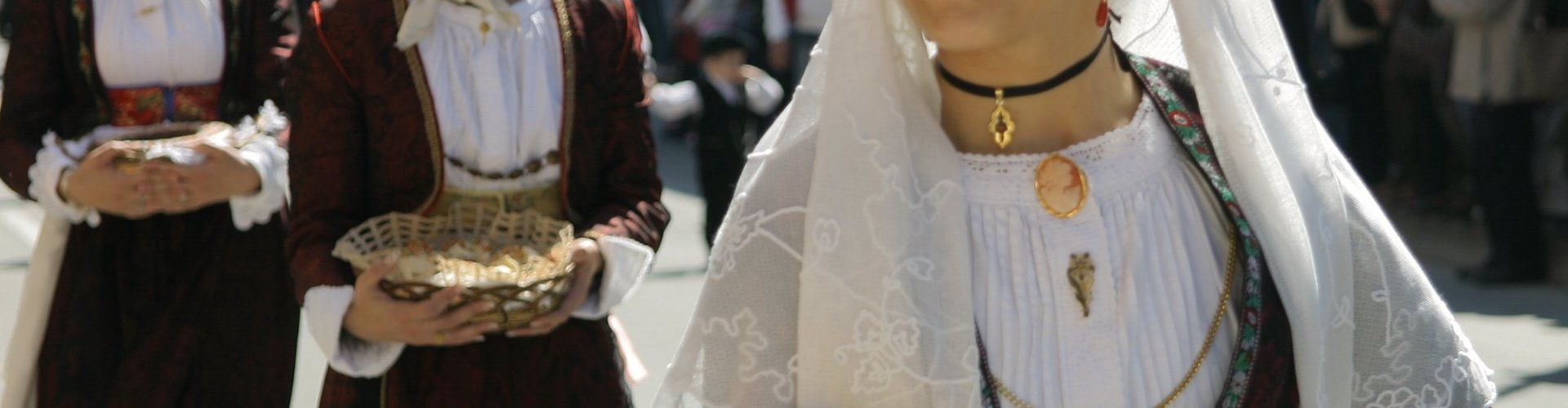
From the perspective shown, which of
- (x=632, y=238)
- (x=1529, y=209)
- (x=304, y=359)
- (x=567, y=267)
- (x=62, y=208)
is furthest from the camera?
(x=1529, y=209)

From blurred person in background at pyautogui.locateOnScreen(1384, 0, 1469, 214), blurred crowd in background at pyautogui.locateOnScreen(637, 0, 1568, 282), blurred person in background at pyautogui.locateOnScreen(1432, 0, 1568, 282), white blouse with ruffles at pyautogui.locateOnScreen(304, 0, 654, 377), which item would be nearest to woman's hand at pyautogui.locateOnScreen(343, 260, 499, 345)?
white blouse with ruffles at pyautogui.locateOnScreen(304, 0, 654, 377)

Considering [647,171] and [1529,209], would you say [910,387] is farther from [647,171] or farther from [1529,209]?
[1529,209]

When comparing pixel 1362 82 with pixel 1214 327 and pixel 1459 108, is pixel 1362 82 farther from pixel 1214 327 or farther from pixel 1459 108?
pixel 1214 327

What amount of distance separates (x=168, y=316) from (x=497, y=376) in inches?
40.4

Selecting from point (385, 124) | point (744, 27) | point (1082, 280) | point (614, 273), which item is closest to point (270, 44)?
point (385, 124)

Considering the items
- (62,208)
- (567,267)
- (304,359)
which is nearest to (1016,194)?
(567,267)

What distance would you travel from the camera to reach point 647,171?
3.20 m

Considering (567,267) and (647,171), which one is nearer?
(567,267)

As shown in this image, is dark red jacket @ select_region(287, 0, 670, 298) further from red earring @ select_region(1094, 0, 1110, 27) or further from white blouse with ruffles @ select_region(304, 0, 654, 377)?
red earring @ select_region(1094, 0, 1110, 27)

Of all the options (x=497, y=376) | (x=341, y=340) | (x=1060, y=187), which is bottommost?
(x=497, y=376)

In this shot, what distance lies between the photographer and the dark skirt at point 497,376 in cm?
311

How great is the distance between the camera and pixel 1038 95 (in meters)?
2.29

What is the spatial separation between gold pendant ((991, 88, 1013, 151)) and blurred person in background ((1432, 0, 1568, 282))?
5169 millimetres

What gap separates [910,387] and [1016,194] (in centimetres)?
26
